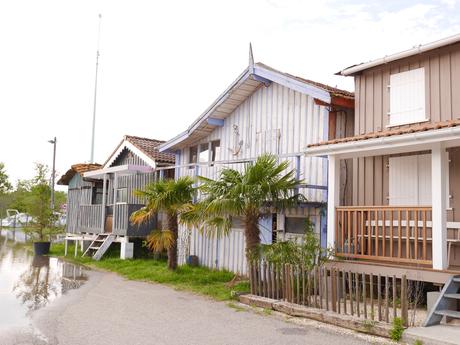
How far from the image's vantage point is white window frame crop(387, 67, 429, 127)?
11.0 metres

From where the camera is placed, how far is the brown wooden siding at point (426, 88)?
34.3 feet

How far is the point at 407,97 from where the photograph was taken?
1127 centimetres

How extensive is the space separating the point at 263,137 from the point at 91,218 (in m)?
9.90

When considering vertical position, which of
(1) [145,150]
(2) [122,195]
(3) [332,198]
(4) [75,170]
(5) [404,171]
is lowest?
(3) [332,198]

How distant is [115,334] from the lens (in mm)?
7844

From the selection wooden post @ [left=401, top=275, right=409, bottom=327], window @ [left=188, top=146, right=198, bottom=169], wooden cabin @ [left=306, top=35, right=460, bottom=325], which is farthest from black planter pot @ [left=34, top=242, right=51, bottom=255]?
wooden post @ [left=401, top=275, right=409, bottom=327]

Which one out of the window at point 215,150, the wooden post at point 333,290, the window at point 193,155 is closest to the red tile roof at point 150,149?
the window at point 193,155

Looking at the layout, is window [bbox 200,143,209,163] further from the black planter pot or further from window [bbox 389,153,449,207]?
the black planter pot

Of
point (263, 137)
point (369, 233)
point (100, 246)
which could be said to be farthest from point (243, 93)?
point (100, 246)

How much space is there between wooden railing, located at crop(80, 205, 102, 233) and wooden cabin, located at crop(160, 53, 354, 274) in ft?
15.7

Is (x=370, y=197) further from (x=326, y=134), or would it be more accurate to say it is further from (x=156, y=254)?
(x=156, y=254)

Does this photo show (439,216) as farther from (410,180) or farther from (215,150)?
(215,150)

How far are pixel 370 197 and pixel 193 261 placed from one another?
267 inches

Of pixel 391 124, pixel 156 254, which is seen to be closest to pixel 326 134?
pixel 391 124
